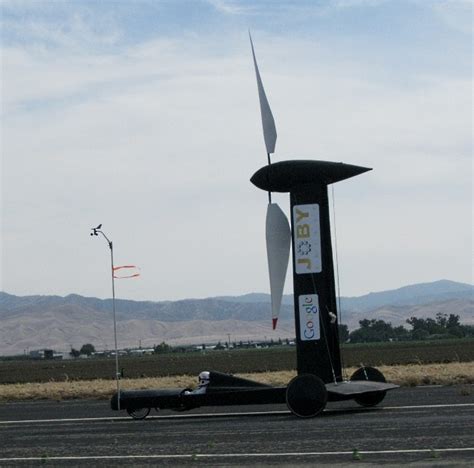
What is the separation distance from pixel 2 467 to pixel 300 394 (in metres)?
7.58

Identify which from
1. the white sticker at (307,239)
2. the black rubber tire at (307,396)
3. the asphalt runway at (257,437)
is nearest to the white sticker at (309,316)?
the white sticker at (307,239)

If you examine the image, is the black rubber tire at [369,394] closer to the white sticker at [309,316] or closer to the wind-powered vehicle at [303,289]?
the wind-powered vehicle at [303,289]

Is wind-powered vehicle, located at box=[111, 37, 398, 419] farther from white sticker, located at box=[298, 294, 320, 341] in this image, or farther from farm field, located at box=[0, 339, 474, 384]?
farm field, located at box=[0, 339, 474, 384]

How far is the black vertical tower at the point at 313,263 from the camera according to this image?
23.4 meters

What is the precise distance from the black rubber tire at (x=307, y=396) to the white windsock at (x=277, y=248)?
8.10ft

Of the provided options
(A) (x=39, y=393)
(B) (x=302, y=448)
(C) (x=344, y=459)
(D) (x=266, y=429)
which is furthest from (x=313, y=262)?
(A) (x=39, y=393)

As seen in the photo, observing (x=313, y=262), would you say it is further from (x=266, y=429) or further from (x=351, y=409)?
(x=266, y=429)

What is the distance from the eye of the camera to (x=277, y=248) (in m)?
24.1

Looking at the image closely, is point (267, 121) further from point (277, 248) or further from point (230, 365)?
point (230, 365)

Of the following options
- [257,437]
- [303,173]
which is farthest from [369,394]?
[257,437]

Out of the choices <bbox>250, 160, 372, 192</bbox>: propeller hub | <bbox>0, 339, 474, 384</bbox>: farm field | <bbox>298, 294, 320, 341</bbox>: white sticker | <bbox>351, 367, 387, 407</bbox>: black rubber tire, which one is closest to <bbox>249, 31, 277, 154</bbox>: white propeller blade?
<bbox>250, 160, 372, 192</bbox>: propeller hub

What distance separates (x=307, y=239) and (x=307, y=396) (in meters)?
3.71

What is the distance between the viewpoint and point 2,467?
15.9 m

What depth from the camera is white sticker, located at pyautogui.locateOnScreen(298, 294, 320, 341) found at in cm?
2347
